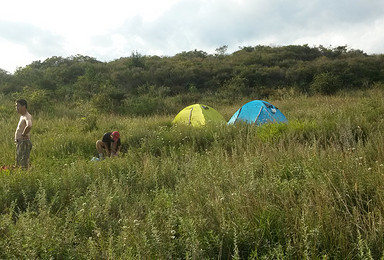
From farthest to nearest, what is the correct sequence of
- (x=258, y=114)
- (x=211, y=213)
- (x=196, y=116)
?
1. (x=196, y=116)
2. (x=258, y=114)
3. (x=211, y=213)

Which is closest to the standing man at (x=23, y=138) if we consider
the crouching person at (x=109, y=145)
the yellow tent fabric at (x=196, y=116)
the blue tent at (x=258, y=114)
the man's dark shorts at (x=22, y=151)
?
the man's dark shorts at (x=22, y=151)

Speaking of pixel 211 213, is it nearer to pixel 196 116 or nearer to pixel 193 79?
pixel 196 116

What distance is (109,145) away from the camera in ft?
22.1

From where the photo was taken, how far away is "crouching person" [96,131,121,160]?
255 inches

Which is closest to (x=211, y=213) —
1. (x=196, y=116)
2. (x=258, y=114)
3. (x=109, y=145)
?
(x=109, y=145)

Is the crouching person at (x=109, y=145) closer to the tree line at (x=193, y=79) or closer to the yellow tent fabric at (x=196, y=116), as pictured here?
the yellow tent fabric at (x=196, y=116)

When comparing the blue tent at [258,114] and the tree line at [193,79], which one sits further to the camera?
the tree line at [193,79]

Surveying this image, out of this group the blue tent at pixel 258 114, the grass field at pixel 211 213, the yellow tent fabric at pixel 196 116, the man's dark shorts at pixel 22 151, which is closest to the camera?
the grass field at pixel 211 213

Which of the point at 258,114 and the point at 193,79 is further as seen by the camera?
the point at 193,79

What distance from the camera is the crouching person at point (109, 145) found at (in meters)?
6.48

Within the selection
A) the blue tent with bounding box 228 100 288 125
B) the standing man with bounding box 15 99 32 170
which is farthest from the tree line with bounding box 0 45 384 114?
the standing man with bounding box 15 99 32 170

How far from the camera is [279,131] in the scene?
239 inches

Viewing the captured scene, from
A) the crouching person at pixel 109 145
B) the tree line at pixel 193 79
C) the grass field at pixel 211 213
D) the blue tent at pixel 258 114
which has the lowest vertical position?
the grass field at pixel 211 213

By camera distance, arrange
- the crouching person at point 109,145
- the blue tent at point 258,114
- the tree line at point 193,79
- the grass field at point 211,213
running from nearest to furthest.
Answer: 1. the grass field at point 211,213
2. the crouching person at point 109,145
3. the blue tent at point 258,114
4. the tree line at point 193,79
